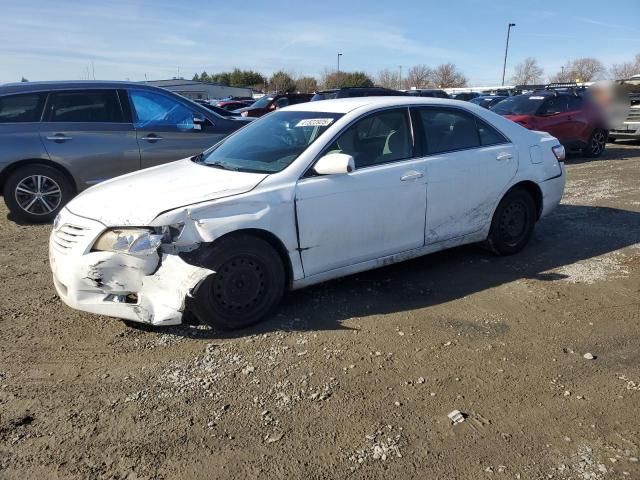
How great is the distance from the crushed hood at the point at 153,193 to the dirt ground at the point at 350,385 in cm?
85

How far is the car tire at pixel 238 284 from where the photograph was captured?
3561mm

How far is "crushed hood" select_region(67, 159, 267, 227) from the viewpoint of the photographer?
11.7 feet

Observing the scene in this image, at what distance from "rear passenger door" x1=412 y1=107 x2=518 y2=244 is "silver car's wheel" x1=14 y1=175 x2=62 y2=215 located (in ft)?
16.0

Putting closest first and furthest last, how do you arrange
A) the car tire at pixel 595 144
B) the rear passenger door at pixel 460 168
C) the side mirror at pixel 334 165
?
1. the side mirror at pixel 334 165
2. the rear passenger door at pixel 460 168
3. the car tire at pixel 595 144

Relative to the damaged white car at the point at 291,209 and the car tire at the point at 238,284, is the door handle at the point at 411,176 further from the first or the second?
the car tire at the point at 238,284

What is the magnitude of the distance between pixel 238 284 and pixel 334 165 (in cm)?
110

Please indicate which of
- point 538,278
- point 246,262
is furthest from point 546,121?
point 246,262

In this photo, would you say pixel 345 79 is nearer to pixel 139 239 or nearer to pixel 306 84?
pixel 306 84

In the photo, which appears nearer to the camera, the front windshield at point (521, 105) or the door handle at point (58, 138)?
the door handle at point (58, 138)

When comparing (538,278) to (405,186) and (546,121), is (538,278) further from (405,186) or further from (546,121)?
(546,121)

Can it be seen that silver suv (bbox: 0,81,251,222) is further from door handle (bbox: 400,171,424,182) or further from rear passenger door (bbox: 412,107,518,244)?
door handle (bbox: 400,171,424,182)

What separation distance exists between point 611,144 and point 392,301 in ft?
48.6

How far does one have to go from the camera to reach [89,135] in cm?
706

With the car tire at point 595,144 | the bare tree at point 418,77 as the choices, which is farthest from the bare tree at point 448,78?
the car tire at point 595,144
